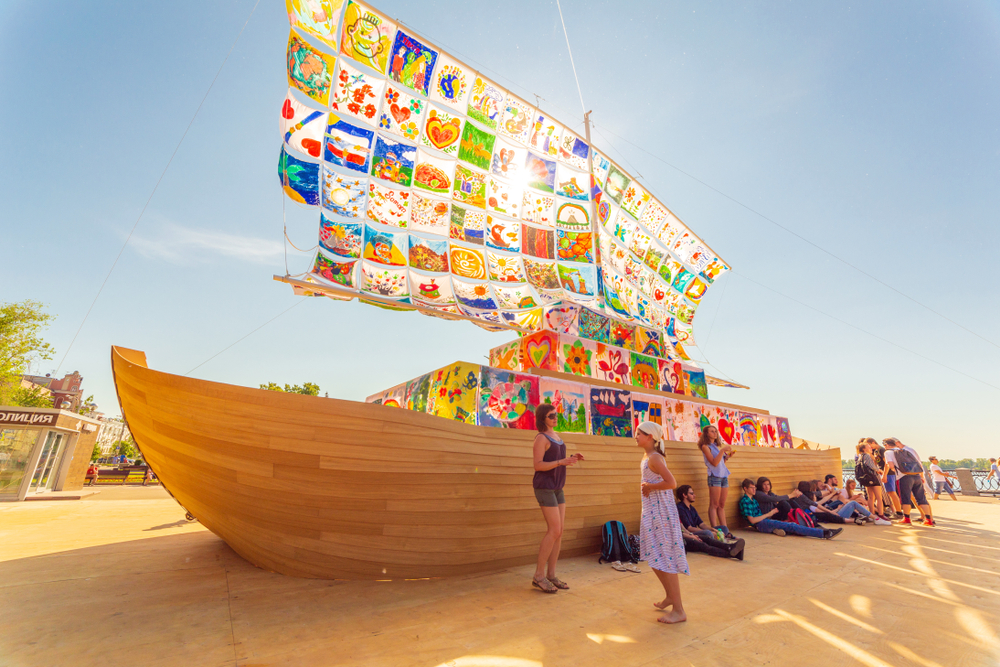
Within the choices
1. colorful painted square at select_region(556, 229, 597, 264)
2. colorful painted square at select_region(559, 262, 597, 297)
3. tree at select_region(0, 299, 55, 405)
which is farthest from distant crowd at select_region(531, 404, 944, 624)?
tree at select_region(0, 299, 55, 405)

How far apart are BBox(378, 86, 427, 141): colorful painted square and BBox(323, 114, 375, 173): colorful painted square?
37 centimetres

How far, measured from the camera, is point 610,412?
6.13 metres

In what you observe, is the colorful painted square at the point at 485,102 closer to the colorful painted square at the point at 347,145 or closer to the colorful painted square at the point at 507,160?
the colorful painted square at the point at 507,160

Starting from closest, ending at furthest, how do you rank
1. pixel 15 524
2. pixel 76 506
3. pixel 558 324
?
1. pixel 15 524
2. pixel 558 324
3. pixel 76 506

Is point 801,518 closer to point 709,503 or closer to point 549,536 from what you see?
point 709,503

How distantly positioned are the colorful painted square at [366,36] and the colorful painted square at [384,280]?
Answer: 3281 millimetres

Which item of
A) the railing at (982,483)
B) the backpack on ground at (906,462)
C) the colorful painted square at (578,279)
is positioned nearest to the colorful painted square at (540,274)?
the colorful painted square at (578,279)

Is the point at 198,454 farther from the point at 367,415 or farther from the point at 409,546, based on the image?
the point at 409,546

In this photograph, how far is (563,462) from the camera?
3365 mm

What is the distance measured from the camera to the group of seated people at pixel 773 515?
493cm

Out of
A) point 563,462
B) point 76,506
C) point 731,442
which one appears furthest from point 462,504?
point 76,506

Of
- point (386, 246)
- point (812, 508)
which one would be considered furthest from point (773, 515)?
point (386, 246)

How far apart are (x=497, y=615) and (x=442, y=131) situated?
7471mm

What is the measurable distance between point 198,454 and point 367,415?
1518 mm
